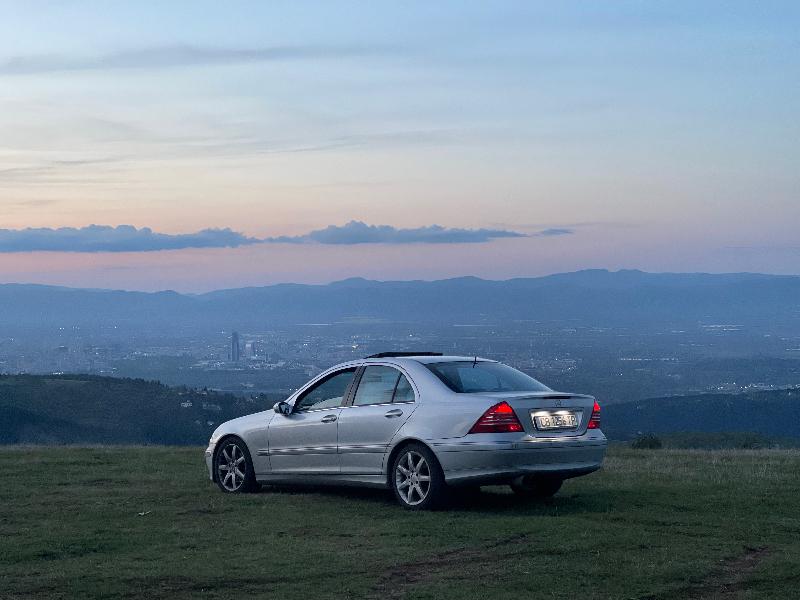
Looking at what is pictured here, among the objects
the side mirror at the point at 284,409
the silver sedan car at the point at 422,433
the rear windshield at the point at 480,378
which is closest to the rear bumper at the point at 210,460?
the silver sedan car at the point at 422,433

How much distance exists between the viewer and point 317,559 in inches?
371

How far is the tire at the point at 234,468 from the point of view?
14.1m

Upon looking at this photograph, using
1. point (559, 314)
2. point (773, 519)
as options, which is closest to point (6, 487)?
point (773, 519)

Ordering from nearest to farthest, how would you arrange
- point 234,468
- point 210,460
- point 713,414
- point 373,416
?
point 373,416 → point 234,468 → point 210,460 → point 713,414

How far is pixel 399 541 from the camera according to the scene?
33.4ft

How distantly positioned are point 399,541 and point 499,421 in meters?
2.00

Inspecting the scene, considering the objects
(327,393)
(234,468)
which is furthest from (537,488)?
(234,468)

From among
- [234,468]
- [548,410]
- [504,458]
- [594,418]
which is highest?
[548,410]

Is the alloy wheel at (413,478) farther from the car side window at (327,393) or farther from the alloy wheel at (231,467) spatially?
the alloy wheel at (231,467)

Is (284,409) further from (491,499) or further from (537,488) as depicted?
(537,488)

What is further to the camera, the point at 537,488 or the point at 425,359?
the point at 537,488

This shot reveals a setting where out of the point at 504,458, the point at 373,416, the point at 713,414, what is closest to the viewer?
the point at 504,458

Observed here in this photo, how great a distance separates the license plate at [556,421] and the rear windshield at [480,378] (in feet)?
1.47

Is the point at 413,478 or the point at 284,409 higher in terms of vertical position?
the point at 284,409
